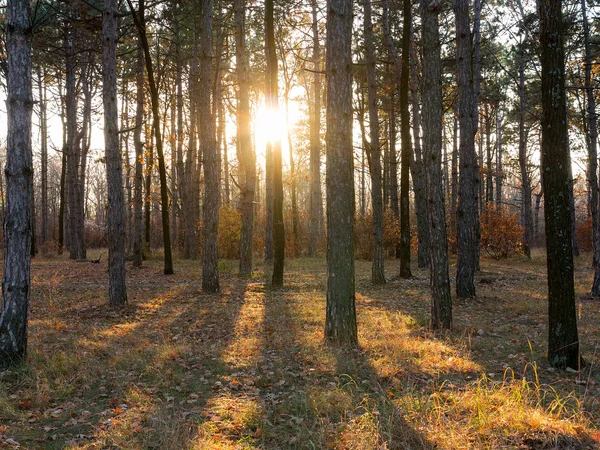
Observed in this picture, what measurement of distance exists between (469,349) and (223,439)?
158 inches

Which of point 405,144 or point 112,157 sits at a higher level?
point 405,144

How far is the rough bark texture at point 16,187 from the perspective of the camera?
5.23 m

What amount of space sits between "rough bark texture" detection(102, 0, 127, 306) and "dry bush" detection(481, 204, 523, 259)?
1903 cm

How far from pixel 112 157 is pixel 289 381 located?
679 cm

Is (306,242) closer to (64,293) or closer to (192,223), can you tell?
(192,223)

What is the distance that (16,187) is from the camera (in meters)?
5.23

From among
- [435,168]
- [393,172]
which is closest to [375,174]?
[435,168]

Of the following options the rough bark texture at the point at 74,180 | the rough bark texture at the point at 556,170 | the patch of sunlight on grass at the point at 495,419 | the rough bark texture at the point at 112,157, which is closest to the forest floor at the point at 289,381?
the patch of sunlight on grass at the point at 495,419

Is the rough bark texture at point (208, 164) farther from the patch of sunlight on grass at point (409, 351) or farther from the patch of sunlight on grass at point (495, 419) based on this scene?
the patch of sunlight on grass at point (495, 419)

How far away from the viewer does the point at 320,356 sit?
598 centimetres

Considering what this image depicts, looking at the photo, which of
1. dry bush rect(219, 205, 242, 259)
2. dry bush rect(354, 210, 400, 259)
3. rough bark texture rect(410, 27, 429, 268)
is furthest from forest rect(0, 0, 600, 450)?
dry bush rect(219, 205, 242, 259)

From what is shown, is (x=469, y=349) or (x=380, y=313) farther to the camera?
(x=380, y=313)

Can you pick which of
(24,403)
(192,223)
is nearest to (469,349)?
(24,403)

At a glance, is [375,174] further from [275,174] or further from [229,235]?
[229,235]
